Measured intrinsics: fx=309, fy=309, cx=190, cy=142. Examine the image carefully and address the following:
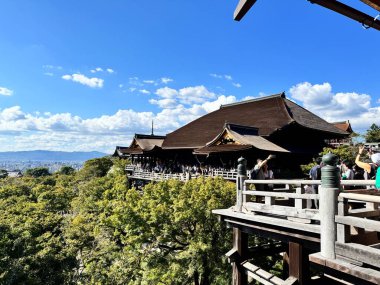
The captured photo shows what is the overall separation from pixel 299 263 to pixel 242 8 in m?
4.72

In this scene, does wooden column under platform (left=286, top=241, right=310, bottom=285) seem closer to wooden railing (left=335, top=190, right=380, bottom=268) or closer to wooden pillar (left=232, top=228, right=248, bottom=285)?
wooden railing (left=335, top=190, right=380, bottom=268)

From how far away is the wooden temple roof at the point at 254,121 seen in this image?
25.4 m

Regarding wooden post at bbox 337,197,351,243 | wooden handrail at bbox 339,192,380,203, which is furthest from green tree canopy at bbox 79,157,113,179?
wooden handrail at bbox 339,192,380,203

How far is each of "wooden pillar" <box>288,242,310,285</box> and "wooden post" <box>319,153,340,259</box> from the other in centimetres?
161

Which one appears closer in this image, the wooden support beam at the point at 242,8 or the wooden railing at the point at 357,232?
the wooden support beam at the point at 242,8

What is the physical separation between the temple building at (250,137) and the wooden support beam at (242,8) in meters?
16.5

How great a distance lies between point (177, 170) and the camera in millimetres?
28547

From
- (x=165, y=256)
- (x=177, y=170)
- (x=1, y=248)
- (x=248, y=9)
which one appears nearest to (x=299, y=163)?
(x=177, y=170)

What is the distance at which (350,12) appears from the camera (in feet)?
11.0

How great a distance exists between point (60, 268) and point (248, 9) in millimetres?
17037

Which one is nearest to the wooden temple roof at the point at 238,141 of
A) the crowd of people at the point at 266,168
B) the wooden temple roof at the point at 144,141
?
the crowd of people at the point at 266,168

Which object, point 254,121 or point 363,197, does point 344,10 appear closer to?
point 363,197

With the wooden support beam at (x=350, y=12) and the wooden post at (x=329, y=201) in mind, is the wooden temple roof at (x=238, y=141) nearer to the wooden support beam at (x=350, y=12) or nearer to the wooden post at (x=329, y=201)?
the wooden post at (x=329, y=201)

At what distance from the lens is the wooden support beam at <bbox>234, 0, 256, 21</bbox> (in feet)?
9.99
